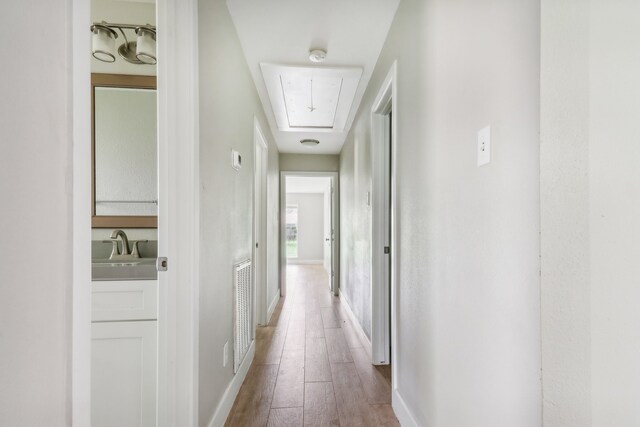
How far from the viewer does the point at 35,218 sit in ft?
1.80

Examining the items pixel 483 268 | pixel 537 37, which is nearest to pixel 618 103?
pixel 537 37

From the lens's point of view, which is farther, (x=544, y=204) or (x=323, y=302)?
(x=323, y=302)

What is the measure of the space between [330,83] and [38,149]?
92.7 inches

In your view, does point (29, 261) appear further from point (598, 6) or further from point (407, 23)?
point (407, 23)

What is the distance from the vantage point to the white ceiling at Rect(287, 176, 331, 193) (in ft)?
22.1

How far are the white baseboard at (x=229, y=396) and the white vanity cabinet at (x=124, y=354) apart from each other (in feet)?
1.21

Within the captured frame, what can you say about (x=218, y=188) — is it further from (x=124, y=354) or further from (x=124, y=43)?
(x=124, y=43)

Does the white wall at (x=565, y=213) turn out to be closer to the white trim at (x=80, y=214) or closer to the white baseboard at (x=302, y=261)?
the white trim at (x=80, y=214)

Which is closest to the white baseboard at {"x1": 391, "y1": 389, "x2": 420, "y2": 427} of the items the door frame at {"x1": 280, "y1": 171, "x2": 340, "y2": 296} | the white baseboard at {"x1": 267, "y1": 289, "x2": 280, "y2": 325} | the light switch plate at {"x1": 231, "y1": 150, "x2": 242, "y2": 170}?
the light switch plate at {"x1": 231, "y1": 150, "x2": 242, "y2": 170}

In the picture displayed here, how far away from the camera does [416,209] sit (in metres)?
1.49

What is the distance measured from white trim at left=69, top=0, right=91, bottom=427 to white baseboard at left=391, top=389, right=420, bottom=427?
1430mm

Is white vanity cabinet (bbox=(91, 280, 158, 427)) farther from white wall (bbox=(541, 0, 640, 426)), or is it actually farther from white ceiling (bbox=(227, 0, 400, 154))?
white ceiling (bbox=(227, 0, 400, 154))

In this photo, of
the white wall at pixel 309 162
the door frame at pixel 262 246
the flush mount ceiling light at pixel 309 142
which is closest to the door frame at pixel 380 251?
the door frame at pixel 262 246

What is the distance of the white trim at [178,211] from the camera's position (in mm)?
1220
